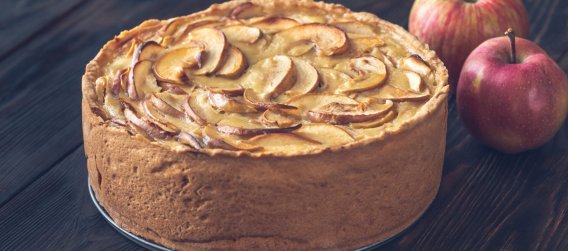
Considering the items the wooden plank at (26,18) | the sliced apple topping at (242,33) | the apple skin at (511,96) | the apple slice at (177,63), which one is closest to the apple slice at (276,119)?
the apple slice at (177,63)

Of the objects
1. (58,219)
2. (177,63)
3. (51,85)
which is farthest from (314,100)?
(51,85)

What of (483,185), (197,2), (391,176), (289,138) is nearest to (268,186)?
(289,138)

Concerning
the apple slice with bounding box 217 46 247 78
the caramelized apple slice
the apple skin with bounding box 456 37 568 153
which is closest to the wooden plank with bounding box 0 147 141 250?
the apple slice with bounding box 217 46 247 78

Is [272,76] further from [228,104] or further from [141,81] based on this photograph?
[141,81]

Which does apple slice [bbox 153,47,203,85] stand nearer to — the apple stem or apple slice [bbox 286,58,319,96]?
apple slice [bbox 286,58,319,96]

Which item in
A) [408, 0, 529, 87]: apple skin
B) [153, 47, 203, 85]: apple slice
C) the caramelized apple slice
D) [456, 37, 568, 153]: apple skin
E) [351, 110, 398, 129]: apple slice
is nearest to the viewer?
[351, 110, 398, 129]: apple slice

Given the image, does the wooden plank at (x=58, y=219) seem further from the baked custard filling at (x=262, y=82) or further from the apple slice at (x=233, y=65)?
the apple slice at (x=233, y=65)
